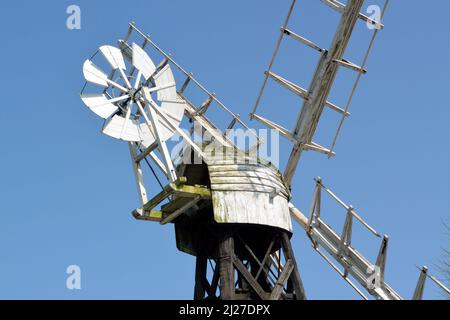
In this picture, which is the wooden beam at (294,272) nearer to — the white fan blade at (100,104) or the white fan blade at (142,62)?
the white fan blade at (100,104)

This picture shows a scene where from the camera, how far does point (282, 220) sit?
91.4 feet

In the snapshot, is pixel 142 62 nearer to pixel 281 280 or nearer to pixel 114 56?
pixel 114 56

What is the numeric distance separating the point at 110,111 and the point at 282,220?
5.75 meters

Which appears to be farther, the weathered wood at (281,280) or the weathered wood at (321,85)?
the weathered wood at (321,85)

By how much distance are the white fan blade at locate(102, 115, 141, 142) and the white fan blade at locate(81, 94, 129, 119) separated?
268mm

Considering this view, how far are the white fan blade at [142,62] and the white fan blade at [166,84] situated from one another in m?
0.26

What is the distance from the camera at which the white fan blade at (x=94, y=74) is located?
27766mm

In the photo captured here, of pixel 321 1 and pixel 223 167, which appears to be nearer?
pixel 223 167

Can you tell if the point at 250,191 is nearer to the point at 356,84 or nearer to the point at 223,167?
the point at 223,167

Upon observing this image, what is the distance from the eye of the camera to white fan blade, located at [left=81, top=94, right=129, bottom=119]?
27.6 m

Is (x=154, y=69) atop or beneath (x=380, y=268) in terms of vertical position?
atop
